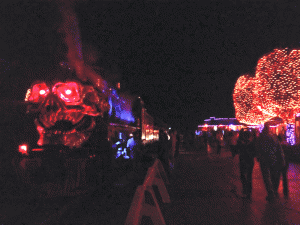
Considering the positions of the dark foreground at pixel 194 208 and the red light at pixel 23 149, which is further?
the red light at pixel 23 149

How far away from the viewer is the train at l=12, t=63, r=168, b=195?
676cm

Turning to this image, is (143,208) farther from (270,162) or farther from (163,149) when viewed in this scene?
(163,149)

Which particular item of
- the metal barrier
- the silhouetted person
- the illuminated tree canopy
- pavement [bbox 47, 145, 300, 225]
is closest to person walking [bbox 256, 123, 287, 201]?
pavement [bbox 47, 145, 300, 225]

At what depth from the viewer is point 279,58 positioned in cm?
2078

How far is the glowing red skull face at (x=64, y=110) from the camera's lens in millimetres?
6941

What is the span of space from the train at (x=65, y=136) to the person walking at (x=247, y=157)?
142 inches

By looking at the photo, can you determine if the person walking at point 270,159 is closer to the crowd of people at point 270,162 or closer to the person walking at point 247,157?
the crowd of people at point 270,162

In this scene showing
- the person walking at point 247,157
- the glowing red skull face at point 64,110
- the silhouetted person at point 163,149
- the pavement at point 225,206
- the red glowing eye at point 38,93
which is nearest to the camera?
the pavement at point 225,206

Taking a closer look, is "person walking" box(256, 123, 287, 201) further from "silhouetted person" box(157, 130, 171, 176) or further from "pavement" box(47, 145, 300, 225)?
"silhouetted person" box(157, 130, 171, 176)

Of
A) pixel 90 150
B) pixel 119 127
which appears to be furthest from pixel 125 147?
pixel 90 150

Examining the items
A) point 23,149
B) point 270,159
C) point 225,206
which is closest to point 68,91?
point 23,149

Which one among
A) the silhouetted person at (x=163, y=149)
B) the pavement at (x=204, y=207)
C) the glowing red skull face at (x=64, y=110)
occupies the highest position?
the glowing red skull face at (x=64, y=110)

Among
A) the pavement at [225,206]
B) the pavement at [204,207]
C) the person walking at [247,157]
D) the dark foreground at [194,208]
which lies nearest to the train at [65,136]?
the dark foreground at [194,208]

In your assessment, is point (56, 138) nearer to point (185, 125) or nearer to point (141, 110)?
point (141, 110)
